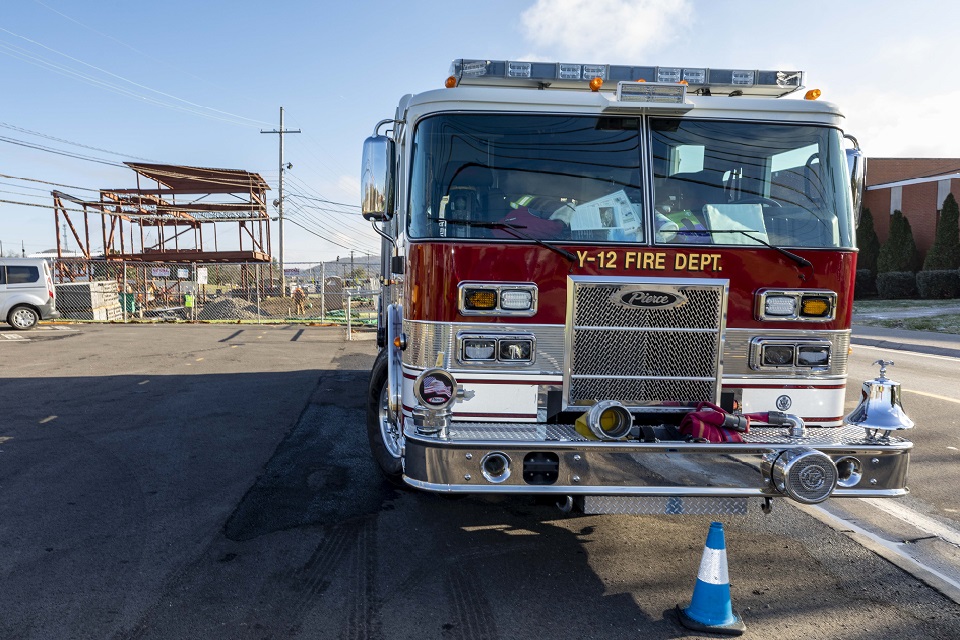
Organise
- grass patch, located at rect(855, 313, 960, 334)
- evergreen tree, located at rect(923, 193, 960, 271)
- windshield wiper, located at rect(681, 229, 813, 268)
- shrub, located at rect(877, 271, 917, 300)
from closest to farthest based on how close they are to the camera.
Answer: windshield wiper, located at rect(681, 229, 813, 268), grass patch, located at rect(855, 313, 960, 334), evergreen tree, located at rect(923, 193, 960, 271), shrub, located at rect(877, 271, 917, 300)

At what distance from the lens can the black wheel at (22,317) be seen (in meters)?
17.4

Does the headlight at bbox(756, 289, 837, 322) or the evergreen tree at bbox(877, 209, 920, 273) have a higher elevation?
the evergreen tree at bbox(877, 209, 920, 273)

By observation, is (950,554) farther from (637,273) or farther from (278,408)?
(278,408)

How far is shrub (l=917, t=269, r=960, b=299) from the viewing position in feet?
91.9

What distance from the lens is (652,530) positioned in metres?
4.40

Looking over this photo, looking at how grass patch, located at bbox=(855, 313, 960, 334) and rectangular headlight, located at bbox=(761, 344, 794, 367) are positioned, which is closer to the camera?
rectangular headlight, located at bbox=(761, 344, 794, 367)

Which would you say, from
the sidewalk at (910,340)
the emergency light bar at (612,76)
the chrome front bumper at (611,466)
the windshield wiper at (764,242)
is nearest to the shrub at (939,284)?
the sidewalk at (910,340)

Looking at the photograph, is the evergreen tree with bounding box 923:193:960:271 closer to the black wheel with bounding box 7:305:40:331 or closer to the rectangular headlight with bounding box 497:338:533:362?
the rectangular headlight with bounding box 497:338:533:362

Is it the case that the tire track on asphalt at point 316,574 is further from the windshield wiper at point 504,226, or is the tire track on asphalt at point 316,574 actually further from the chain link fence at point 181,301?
the chain link fence at point 181,301

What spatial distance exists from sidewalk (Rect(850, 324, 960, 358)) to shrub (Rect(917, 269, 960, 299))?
460 inches

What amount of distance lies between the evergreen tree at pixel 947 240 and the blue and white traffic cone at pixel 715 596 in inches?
1276

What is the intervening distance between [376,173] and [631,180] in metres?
1.55

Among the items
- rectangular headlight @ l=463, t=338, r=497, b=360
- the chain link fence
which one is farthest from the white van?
rectangular headlight @ l=463, t=338, r=497, b=360

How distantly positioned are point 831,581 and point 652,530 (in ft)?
3.60
